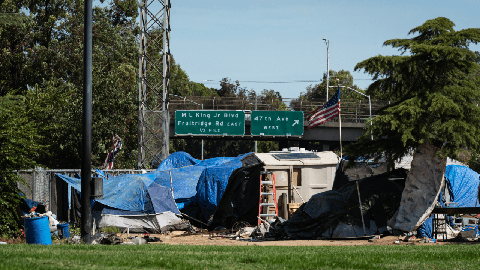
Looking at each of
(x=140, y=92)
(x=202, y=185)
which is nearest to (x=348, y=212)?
(x=202, y=185)

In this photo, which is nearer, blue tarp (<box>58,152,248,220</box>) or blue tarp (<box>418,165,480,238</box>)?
blue tarp (<box>58,152,248,220</box>)

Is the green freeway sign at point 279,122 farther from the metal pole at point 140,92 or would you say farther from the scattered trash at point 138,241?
the scattered trash at point 138,241

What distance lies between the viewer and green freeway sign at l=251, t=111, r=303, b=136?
46031 millimetres

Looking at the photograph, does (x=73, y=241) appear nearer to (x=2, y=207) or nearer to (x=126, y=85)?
(x=2, y=207)

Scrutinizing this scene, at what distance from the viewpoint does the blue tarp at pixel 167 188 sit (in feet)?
66.7

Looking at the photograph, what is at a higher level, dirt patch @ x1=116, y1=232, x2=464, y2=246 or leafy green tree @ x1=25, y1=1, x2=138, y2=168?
leafy green tree @ x1=25, y1=1, x2=138, y2=168

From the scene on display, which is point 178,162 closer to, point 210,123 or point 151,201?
point 151,201

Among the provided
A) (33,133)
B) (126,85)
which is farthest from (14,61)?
(33,133)

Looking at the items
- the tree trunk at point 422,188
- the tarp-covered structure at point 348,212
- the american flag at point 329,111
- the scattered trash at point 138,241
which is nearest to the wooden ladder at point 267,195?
the tarp-covered structure at point 348,212

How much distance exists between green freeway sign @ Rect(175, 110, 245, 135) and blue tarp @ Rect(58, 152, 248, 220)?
1637 cm

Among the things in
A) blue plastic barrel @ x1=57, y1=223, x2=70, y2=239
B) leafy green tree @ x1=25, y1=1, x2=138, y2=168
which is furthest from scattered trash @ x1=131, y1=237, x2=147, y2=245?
leafy green tree @ x1=25, y1=1, x2=138, y2=168

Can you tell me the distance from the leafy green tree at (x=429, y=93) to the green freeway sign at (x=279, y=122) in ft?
92.0

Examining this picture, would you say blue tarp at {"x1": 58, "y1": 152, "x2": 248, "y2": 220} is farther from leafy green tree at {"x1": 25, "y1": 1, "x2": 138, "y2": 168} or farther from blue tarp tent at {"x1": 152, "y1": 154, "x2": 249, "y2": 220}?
leafy green tree at {"x1": 25, "y1": 1, "x2": 138, "y2": 168}

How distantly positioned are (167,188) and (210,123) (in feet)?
80.5
